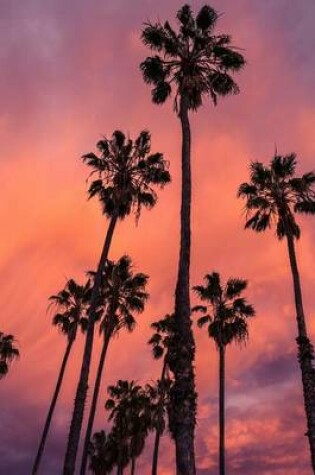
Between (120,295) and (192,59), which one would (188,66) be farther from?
(120,295)

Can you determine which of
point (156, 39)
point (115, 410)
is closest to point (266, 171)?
point (156, 39)

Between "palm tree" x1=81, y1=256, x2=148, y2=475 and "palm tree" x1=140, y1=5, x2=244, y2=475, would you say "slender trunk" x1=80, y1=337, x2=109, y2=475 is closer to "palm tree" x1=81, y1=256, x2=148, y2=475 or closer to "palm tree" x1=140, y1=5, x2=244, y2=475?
"palm tree" x1=81, y1=256, x2=148, y2=475

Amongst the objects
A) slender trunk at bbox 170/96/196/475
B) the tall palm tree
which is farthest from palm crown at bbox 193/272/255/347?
slender trunk at bbox 170/96/196/475

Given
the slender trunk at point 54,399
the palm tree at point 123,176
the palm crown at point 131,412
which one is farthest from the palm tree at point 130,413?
the palm tree at point 123,176

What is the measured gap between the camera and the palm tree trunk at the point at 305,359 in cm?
2188

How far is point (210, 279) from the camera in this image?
41.0m

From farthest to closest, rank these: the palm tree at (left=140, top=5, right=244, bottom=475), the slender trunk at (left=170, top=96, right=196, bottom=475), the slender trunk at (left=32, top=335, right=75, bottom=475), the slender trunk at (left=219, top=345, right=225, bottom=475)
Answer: the slender trunk at (left=32, top=335, right=75, bottom=475), the slender trunk at (left=219, top=345, right=225, bottom=475), the palm tree at (left=140, top=5, right=244, bottom=475), the slender trunk at (left=170, top=96, right=196, bottom=475)

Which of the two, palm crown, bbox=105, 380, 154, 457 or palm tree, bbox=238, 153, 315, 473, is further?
palm crown, bbox=105, 380, 154, 457

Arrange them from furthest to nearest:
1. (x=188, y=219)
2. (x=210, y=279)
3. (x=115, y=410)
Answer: (x=115, y=410)
(x=210, y=279)
(x=188, y=219)

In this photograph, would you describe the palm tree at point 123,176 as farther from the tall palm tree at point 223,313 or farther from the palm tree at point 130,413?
the palm tree at point 130,413

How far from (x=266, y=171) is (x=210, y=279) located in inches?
548

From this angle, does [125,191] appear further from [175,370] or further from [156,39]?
[175,370]

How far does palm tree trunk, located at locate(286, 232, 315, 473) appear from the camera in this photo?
71.8 ft

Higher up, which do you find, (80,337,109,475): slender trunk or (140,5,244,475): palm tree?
(140,5,244,475): palm tree
